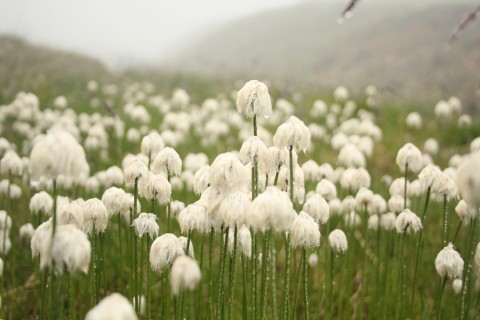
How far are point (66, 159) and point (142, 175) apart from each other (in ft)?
3.39

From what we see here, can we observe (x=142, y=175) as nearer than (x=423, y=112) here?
Yes

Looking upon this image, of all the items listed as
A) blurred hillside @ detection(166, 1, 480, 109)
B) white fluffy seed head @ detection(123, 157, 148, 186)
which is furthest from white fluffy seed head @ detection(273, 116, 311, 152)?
blurred hillside @ detection(166, 1, 480, 109)

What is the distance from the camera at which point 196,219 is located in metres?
2.41

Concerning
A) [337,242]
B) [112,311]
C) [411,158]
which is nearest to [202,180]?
[112,311]

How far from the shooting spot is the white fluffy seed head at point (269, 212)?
2.01m

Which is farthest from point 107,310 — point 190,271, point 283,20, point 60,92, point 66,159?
point 283,20

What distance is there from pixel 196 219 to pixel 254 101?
0.74 m

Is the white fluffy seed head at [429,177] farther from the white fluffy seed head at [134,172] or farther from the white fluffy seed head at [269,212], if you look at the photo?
the white fluffy seed head at [134,172]

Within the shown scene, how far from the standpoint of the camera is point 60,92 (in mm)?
13531

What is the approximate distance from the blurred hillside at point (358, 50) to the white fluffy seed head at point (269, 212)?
1360 centimetres

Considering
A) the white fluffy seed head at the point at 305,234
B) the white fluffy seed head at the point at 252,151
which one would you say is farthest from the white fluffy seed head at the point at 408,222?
the white fluffy seed head at the point at 252,151

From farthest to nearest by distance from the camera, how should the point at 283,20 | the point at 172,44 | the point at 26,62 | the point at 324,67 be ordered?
the point at 172,44, the point at 283,20, the point at 324,67, the point at 26,62

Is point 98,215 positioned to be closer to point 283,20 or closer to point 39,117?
point 39,117

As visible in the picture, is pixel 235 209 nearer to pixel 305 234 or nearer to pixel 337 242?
pixel 305 234
